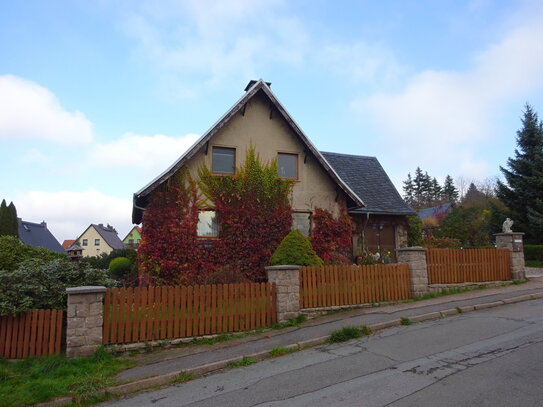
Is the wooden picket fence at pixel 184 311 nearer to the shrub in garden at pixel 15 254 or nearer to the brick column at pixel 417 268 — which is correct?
the shrub in garden at pixel 15 254

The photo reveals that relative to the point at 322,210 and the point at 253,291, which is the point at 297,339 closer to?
the point at 253,291

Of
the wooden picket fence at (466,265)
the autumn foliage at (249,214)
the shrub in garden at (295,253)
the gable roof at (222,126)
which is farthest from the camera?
the autumn foliage at (249,214)

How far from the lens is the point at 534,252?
21.3 metres

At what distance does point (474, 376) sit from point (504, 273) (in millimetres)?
9345

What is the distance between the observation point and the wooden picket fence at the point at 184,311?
24.7 feet

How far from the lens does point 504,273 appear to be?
42.5ft

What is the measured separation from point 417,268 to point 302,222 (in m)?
4.97

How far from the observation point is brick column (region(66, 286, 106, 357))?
23.1 ft

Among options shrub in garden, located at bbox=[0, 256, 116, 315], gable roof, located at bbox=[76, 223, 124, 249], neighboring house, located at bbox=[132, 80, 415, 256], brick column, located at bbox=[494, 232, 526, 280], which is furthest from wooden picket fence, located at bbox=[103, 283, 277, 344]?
gable roof, located at bbox=[76, 223, 124, 249]

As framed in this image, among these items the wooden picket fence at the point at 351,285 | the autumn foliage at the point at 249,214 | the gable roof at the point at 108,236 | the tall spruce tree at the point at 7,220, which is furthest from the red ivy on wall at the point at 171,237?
the gable roof at the point at 108,236

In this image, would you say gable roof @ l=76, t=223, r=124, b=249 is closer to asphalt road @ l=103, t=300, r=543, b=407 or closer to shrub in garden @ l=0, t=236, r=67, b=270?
shrub in garden @ l=0, t=236, r=67, b=270

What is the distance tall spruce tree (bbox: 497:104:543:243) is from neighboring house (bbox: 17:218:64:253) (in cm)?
3783

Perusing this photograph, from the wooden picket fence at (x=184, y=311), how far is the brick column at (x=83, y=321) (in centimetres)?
19

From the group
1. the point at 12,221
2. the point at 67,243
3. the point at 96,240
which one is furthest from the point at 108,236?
the point at 12,221
